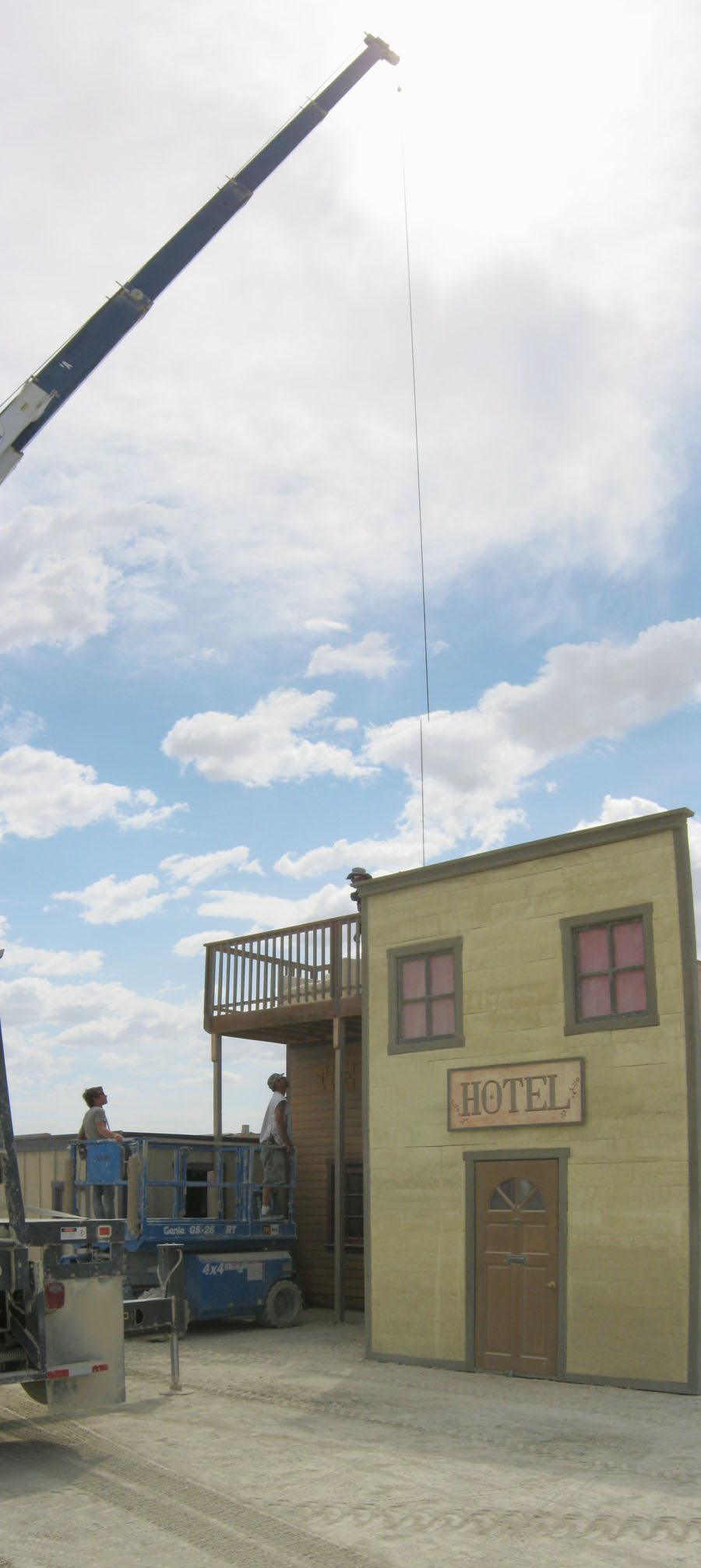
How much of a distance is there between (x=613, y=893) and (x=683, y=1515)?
598cm

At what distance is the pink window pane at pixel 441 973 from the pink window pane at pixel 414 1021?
261 mm

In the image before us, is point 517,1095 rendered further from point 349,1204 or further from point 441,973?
point 349,1204

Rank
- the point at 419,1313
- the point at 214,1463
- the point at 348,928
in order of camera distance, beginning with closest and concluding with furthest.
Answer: the point at 214,1463
the point at 419,1313
the point at 348,928

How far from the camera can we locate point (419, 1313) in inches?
502

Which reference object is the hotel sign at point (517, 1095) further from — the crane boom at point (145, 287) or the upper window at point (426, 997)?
the crane boom at point (145, 287)

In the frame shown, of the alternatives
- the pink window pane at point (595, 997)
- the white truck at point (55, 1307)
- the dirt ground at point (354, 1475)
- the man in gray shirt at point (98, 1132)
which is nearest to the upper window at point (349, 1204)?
the man in gray shirt at point (98, 1132)

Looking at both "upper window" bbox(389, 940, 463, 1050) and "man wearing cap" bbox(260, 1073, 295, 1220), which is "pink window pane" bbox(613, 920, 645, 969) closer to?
"upper window" bbox(389, 940, 463, 1050)

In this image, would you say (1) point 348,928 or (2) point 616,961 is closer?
(2) point 616,961

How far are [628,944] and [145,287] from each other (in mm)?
9954

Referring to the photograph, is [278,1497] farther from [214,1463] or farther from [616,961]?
[616,961]

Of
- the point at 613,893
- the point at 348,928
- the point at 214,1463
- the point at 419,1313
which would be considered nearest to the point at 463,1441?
the point at 214,1463

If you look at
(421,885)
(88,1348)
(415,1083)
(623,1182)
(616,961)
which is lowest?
(88,1348)

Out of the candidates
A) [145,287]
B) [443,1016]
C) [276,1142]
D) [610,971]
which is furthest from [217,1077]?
[145,287]

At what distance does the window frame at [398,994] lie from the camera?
43.0ft
